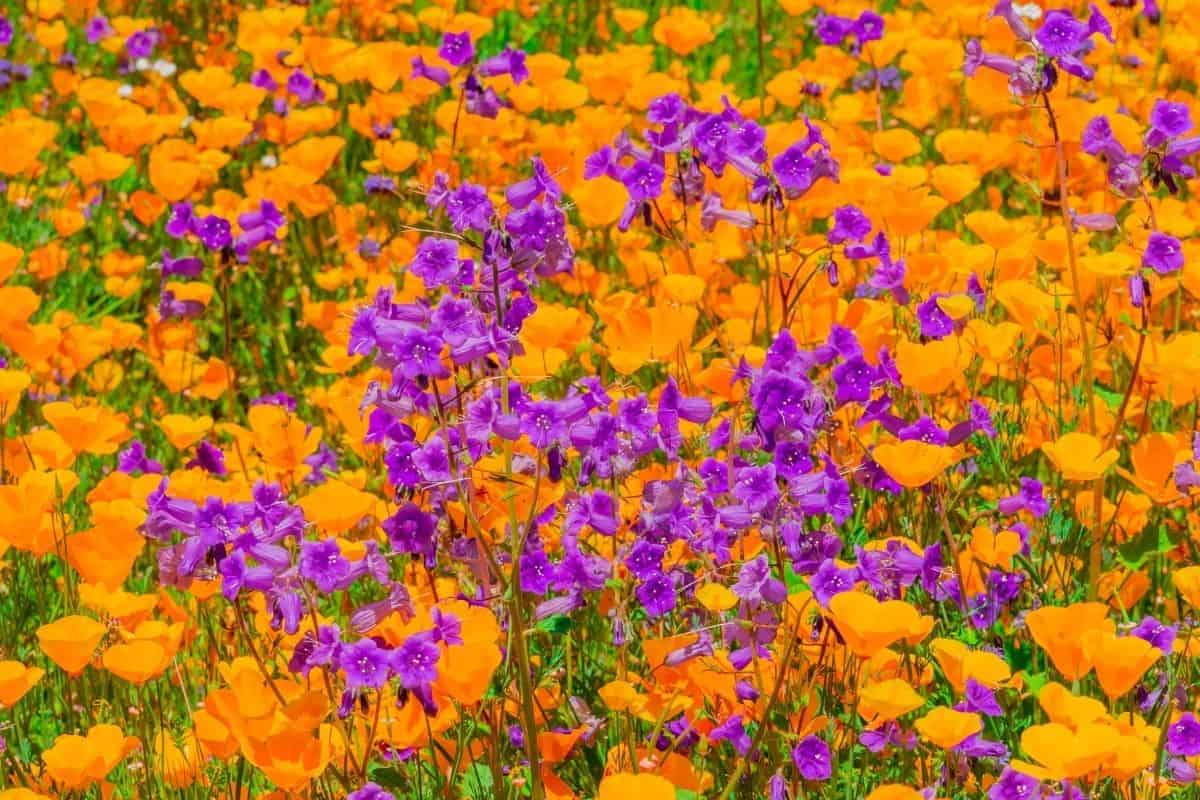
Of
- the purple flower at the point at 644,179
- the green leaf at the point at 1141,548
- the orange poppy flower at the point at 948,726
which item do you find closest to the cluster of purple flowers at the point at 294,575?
the orange poppy flower at the point at 948,726

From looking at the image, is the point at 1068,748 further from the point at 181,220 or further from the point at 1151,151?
the point at 181,220

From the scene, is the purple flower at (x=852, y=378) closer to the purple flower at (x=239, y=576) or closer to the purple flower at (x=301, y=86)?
the purple flower at (x=239, y=576)

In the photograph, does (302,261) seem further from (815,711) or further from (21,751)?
(815,711)

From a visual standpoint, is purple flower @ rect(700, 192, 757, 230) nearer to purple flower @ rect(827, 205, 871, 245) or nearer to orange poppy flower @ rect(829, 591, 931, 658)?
purple flower @ rect(827, 205, 871, 245)

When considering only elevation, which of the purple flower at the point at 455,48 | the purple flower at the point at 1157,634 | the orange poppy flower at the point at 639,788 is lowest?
the purple flower at the point at 1157,634

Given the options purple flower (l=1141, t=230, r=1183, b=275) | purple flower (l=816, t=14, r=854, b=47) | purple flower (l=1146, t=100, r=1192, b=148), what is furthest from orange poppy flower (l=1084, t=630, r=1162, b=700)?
purple flower (l=816, t=14, r=854, b=47)

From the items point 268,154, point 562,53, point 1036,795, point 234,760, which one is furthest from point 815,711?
point 562,53

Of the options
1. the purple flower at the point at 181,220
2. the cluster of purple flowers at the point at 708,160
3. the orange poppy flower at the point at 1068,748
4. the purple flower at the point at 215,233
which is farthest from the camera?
the purple flower at the point at 181,220
